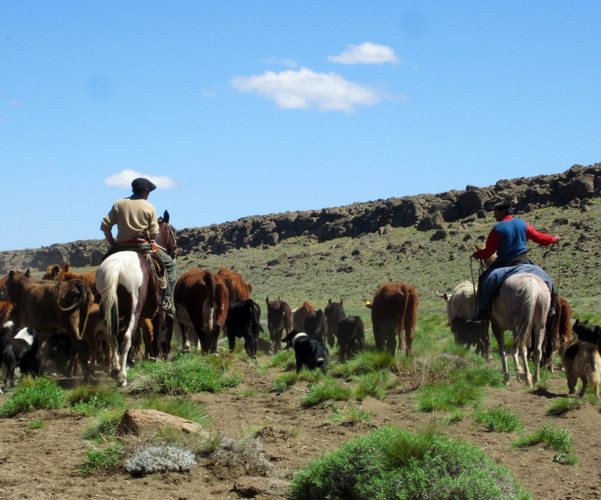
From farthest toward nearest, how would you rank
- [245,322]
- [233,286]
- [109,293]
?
[233,286] → [245,322] → [109,293]

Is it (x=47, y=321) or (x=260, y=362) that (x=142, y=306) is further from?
(x=260, y=362)

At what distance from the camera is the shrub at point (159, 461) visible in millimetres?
7867

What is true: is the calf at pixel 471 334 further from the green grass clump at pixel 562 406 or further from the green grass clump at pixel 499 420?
the green grass clump at pixel 499 420

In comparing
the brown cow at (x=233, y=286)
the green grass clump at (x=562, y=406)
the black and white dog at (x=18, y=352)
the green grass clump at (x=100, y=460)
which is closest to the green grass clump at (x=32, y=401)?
the black and white dog at (x=18, y=352)

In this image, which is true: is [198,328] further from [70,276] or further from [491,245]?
[491,245]

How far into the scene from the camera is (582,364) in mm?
12836

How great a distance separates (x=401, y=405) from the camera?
1193 centimetres

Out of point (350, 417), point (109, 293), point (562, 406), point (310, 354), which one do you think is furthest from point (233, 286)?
point (350, 417)

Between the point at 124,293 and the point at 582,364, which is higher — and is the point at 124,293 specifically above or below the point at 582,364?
above

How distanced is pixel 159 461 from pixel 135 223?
647 cm

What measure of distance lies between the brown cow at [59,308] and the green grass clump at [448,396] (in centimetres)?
497

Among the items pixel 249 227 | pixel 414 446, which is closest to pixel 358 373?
pixel 414 446

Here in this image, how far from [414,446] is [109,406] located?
4904 millimetres

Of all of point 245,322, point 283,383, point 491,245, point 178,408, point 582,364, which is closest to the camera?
point 178,408
